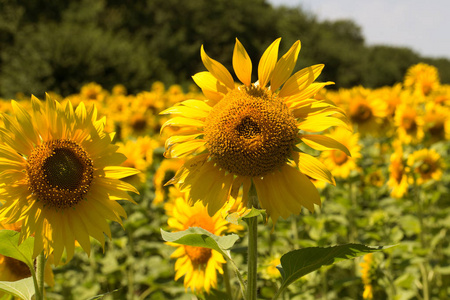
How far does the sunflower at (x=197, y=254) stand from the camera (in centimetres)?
219

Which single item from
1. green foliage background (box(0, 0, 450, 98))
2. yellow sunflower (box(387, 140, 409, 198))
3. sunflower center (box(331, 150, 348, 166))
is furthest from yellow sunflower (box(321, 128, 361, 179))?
green foliage background (box(0, 0, 450, 98))

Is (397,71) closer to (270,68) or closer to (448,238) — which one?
(448,238)

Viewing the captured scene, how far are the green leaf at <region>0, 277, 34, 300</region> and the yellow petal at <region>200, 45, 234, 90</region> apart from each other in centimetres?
93

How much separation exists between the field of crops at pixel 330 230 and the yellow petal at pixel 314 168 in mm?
58

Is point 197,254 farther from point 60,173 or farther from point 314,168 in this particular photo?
point 314,168

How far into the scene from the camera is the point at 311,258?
1.37 m

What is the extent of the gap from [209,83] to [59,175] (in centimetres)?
61

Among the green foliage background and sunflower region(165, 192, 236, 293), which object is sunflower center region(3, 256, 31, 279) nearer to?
sunflower region(165, 192, 236, 293)

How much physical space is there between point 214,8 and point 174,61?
Answer: 8725 mm

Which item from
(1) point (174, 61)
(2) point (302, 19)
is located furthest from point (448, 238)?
(2) point (302, 19)

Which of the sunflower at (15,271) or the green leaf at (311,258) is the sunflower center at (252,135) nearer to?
the green leaf at (311,258)

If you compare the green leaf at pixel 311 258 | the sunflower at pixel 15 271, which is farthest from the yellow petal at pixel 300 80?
the sunflower at pixel 15 271

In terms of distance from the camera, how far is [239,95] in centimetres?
154

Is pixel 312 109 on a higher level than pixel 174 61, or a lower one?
lower
